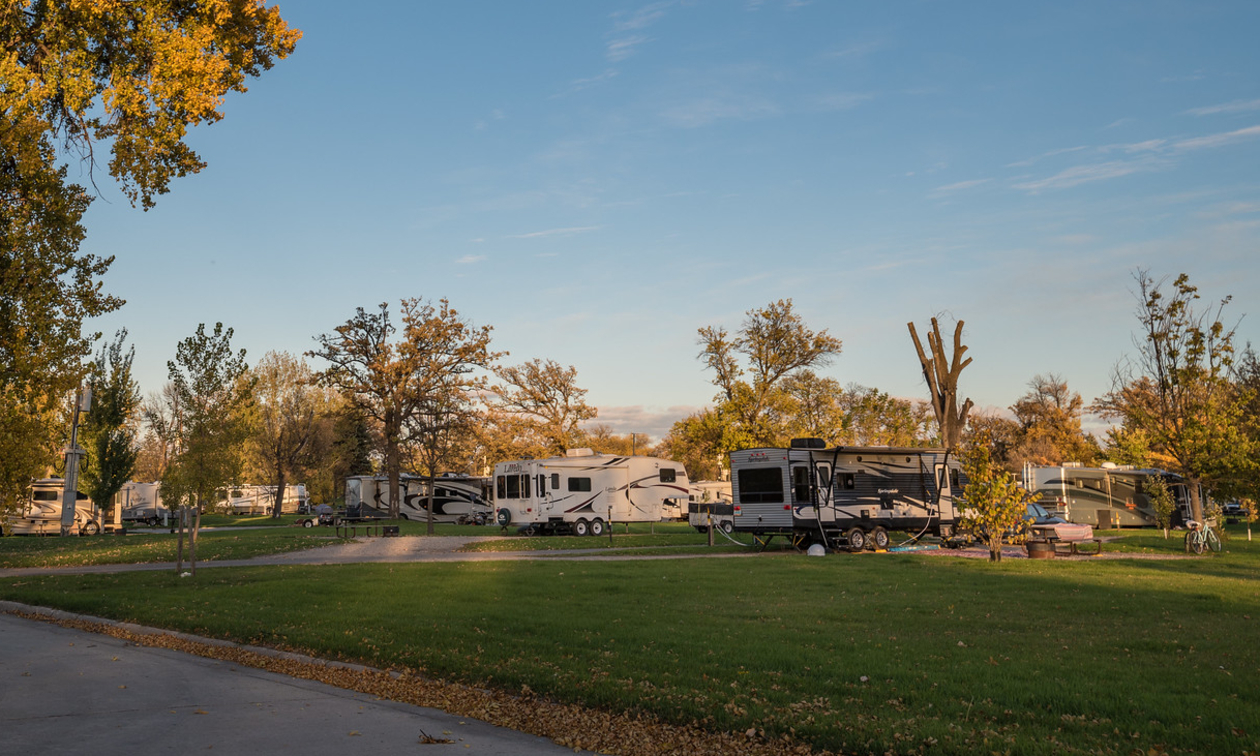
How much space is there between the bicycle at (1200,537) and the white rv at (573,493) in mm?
17674

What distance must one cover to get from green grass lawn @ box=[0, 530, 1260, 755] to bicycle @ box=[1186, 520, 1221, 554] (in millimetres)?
5548

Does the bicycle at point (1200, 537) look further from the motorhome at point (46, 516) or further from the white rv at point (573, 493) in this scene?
the motorhome at point (46, 516)

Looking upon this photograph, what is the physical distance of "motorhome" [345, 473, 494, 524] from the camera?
4984cm

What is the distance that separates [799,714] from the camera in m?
6.32

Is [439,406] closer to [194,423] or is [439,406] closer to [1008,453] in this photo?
[194,423]

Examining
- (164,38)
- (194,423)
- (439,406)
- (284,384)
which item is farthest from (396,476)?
(164,38)

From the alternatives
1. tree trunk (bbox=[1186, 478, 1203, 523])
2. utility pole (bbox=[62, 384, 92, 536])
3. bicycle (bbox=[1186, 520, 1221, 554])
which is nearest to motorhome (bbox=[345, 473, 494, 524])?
utility pole (bbox=[62, 384, 92, 536])

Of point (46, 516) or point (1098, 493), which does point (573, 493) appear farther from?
point (1098, 493)

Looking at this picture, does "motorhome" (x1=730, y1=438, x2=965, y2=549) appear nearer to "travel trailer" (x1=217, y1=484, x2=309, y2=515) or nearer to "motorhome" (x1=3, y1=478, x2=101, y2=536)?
"motorhome" (x1=3, y1=478, x2=101, y2=536)

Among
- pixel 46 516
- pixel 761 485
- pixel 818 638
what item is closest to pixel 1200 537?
pixel 761 485

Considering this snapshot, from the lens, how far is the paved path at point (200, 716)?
577 cm

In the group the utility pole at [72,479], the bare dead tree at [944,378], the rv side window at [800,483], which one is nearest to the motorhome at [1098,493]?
the bare dead tree at [944,378]

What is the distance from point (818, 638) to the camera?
370 inches

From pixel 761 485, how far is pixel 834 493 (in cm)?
196
